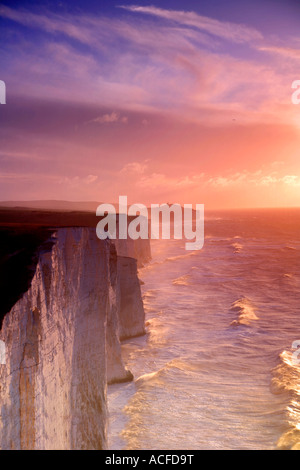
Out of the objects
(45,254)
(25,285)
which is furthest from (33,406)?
(45,254)

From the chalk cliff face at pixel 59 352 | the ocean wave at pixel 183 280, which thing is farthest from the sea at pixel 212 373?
the chalk cliff face at pixel 59 352

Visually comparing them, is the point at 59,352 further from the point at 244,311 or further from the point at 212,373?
the point at 244,311

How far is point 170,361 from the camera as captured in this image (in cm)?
1584

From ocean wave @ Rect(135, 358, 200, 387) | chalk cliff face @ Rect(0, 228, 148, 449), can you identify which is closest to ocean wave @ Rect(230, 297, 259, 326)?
ocean wave @ Rect(135, 358, 200, 387)

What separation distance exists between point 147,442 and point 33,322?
20.1ft

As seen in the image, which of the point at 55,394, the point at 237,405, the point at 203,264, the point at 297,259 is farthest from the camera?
the point at 297,259

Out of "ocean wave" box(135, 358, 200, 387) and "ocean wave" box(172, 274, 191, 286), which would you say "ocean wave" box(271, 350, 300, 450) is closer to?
"ocean wave" box(135, 358, 200, 387)

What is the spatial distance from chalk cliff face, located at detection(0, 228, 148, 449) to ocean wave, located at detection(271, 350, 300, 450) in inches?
216

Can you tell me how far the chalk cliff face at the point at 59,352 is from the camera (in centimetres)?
588

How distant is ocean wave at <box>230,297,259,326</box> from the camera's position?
21456 millimetres

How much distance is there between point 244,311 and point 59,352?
18264 millimetres

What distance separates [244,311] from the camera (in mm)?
23656

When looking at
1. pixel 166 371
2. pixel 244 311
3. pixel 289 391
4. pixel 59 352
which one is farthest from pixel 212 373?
pixel 244 311
